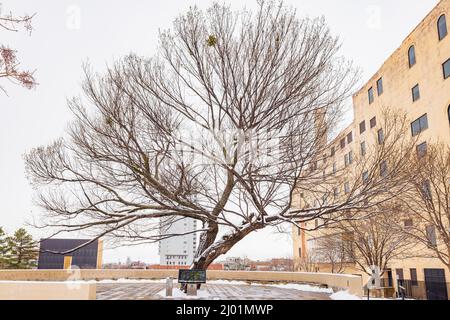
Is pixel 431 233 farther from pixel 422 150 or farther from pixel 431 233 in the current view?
pixel 422 150

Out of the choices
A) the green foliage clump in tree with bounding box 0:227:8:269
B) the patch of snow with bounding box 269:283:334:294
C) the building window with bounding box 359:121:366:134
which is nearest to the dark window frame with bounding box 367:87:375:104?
the building window with bounding box 359:121:366:134

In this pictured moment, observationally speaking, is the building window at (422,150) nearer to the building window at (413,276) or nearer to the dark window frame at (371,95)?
the building window at (413,276)

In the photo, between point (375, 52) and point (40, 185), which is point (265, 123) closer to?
point (375, 52)

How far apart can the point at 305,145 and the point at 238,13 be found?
3.55 metres

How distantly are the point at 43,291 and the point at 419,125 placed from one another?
22.2m

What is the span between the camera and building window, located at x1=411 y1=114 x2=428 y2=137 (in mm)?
21733

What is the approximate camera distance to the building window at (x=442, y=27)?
1992 centimetres

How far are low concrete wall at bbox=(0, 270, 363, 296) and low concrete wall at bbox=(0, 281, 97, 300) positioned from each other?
9.63 m

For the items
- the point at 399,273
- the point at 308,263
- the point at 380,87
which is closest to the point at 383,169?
the point at 399,273

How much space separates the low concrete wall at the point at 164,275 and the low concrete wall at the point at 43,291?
9629mm

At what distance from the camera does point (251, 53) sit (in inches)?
Result: 338

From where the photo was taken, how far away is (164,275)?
21.5 metres

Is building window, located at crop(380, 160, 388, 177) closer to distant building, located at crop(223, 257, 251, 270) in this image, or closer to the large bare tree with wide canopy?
the large bare tree with wide canopy
